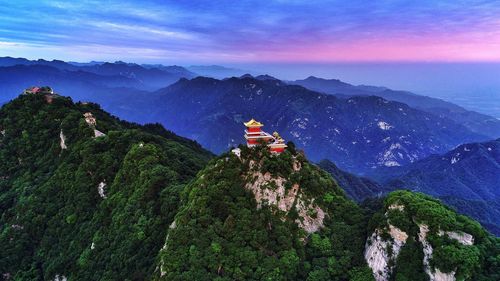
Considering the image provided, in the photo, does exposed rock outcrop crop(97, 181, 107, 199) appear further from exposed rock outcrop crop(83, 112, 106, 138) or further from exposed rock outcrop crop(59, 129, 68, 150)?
exposed rock outcrop crop(59, 129, 68, 150)

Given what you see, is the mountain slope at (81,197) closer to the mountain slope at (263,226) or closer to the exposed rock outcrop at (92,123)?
the exposed rock outcrop at (92,123)

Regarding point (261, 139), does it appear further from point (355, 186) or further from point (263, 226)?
point (355, 186)

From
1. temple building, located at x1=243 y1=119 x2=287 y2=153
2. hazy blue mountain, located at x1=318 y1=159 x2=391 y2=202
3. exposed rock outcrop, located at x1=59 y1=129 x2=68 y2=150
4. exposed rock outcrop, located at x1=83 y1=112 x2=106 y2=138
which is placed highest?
temple building, located at x1=243 y1=119 x2=287 y2=153

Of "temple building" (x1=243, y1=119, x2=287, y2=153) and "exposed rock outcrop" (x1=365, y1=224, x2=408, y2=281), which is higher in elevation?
"temple building" (x1=243, y1=119, x2=287, y2=153)

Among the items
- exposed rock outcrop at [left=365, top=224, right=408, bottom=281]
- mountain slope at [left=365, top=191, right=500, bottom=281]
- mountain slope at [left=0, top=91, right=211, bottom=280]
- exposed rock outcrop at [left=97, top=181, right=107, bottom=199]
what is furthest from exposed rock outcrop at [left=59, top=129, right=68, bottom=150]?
exposed rock outcrop at [left=365, top=224, right=408, bottom=281]

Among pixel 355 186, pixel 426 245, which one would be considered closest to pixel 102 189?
pixel 426 245

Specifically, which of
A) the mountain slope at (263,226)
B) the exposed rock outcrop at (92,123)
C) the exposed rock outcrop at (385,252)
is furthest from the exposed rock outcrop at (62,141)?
the exposed rock outcrop at (385,252)

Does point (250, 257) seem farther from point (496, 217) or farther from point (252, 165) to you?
point (496, 217)
